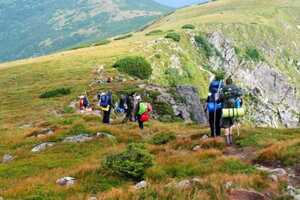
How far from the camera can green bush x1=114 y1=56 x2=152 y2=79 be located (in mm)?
65688

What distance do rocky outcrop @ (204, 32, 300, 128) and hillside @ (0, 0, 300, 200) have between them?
270 millimetres

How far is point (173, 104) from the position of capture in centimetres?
4691

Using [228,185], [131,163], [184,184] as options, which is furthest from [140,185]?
[228,185]

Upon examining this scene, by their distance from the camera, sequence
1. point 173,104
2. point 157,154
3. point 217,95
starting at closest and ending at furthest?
point 157,154
point 217,95
point 173,104

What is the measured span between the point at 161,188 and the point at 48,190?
12.3 feet

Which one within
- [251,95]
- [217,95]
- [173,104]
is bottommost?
[251,95]

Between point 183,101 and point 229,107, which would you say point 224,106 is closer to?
point 229,107

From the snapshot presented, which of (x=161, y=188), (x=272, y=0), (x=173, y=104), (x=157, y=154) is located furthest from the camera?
(x=272, y=0)

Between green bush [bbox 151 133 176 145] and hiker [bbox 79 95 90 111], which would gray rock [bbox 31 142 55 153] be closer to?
green bush [bbox 151 133 176 145]

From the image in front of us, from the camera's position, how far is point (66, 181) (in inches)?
674

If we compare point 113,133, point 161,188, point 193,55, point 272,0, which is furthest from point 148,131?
point 272,0

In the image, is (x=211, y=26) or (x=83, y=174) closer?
(x=83, y=174)

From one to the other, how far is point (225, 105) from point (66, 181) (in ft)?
26.4

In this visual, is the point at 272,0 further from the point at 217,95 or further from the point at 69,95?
the point at 217,95
